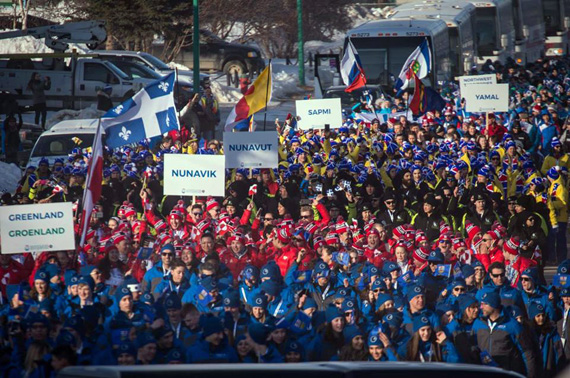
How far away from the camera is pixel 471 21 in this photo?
38688 mm

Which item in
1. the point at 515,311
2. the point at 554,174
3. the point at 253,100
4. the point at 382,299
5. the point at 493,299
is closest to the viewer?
the point at 493,299

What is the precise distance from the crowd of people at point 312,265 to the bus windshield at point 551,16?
2816 cm

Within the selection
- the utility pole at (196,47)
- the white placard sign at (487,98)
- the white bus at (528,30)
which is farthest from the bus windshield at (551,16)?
the white placard sign at (487,98)

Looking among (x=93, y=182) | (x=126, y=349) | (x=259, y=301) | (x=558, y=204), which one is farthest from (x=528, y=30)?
A: (x=126, y=349)

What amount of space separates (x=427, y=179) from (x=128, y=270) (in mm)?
6224

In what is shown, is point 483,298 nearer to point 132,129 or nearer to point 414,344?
point 414,344

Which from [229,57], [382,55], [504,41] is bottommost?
[382,55]

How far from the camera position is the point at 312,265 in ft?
42.5

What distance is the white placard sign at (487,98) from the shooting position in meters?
23.7

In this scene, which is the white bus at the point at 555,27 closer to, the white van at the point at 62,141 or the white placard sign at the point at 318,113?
the white placard sign at the point at 318,113

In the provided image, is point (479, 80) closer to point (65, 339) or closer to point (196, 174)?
point (196, 174)

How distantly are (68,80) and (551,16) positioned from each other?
25189mm

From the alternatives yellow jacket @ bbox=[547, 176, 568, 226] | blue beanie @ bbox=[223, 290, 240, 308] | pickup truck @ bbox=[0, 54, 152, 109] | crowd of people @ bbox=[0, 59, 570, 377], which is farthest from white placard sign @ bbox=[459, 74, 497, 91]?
blue beanie @ bbox=[223, 290, 240, 308]

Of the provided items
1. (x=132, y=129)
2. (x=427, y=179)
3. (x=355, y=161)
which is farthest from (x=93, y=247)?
(x=355, y=161)
